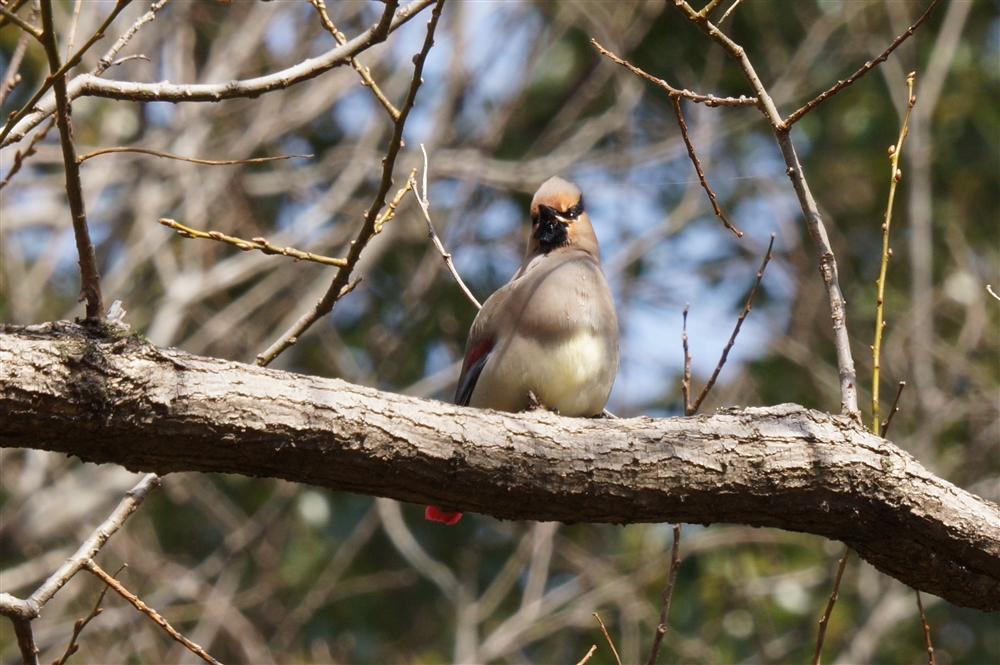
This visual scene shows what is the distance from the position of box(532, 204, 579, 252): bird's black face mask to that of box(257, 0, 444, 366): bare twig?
1.46 m

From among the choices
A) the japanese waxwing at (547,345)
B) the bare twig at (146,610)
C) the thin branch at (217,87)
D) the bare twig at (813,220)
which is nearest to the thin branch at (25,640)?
the bare twig at (146,610)

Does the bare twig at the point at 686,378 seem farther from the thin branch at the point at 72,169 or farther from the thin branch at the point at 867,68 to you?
the thin branch at the point at 72,169

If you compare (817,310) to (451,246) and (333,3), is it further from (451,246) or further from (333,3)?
(333,3)

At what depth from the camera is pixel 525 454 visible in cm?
279

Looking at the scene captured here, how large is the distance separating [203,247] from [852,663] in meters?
4.76

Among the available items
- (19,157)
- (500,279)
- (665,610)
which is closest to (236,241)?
(19,157)

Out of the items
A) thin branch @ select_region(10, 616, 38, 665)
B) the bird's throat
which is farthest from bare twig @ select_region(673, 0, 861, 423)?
thin branch @ select_region(10, 616, 38, 665)

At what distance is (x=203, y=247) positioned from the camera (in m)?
7.73

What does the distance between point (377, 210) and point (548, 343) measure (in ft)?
4.18

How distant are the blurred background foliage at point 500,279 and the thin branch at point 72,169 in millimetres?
4830

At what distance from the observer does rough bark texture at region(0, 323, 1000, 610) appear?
2.47 m

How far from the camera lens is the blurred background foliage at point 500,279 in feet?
24.5

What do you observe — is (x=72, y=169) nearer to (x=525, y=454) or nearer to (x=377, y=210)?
(x=377, y=210)

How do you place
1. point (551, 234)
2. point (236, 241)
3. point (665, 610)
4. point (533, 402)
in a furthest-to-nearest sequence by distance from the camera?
point (551, 234) → point (533, 402) → point (665, 610) → point (236, 241)
